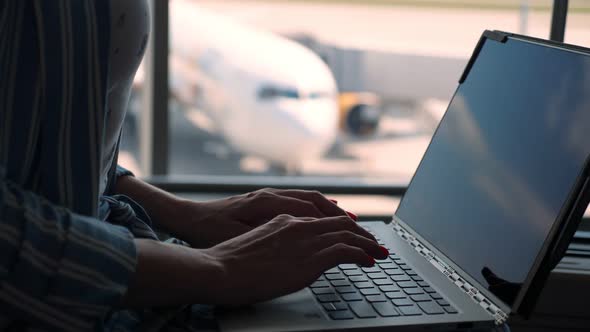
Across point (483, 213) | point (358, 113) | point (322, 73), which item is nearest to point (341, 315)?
point (483, 213)

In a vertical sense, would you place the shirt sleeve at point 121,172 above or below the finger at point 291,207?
above

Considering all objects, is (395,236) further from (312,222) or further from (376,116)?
(376,116)

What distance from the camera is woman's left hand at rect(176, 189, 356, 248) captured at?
2.70 feet

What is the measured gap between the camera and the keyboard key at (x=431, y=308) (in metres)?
0.67

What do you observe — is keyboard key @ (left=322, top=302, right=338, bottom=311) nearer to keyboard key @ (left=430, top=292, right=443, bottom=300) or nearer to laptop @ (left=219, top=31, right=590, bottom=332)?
laptop @ (left=219, top=31, right=590, bottom=332)

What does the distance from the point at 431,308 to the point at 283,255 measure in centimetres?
15

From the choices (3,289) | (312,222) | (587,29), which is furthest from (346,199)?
(3,289)

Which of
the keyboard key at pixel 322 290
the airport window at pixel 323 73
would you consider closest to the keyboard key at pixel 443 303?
the keyboard key at pixel 322 290

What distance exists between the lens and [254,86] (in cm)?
556

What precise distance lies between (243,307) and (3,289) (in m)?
0.20

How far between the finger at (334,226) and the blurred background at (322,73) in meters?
1.71

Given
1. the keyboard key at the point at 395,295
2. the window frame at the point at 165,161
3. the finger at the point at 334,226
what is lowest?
the window frame at the point at 165,161

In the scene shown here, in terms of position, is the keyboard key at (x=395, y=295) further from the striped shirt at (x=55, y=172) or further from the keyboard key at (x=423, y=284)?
the striped shirt at (x=55, y=172)

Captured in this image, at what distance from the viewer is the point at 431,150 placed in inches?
37.3
